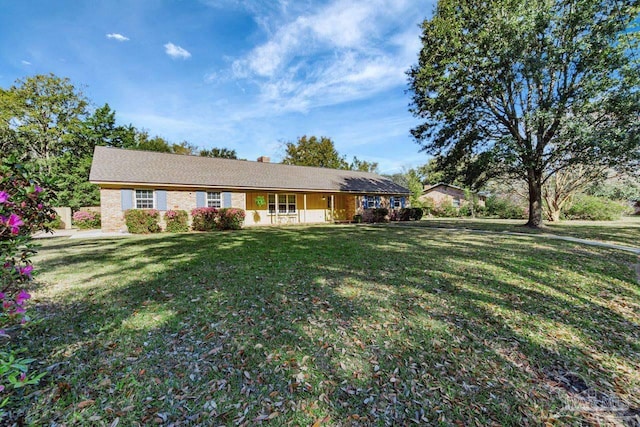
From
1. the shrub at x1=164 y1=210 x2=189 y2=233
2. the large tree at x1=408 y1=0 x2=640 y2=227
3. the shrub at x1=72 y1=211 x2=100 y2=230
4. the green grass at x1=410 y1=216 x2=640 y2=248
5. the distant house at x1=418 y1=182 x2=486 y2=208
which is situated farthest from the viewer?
the distant house at x1=418 y1=182 x2=486 y2=208

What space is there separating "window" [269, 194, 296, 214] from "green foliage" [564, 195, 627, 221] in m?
23.8

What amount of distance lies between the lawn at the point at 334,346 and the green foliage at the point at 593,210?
76.6 ft

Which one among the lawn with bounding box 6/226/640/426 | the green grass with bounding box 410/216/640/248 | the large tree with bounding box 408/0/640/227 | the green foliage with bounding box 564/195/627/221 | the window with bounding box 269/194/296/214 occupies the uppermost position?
the large tree with bounding box 408/0/640/227

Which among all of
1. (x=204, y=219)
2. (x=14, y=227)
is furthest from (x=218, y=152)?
(x=14, y=227)

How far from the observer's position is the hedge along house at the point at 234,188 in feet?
45.7

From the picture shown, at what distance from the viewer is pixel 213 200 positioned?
16.4m

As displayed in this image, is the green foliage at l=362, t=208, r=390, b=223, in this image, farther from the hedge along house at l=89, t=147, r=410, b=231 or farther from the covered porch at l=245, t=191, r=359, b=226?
the covered porch at l=245, t=191, r=359, b=226

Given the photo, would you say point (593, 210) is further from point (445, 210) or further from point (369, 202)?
point (369, 202)

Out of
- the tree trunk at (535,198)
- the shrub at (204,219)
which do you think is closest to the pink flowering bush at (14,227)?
the shrub at (204,219)

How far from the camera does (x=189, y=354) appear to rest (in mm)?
2920

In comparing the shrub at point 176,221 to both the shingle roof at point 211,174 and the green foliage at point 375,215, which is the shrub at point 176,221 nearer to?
the shingle roof at point 211,174

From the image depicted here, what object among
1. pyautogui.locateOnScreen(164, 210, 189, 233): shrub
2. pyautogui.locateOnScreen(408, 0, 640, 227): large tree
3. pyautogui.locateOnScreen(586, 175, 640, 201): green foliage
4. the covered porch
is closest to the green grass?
pyautogui.locateOnScreen(408, 0, 640, 227): large tree

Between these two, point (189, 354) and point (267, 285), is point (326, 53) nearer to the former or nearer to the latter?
point (267, 285)

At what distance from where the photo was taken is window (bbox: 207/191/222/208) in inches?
641
